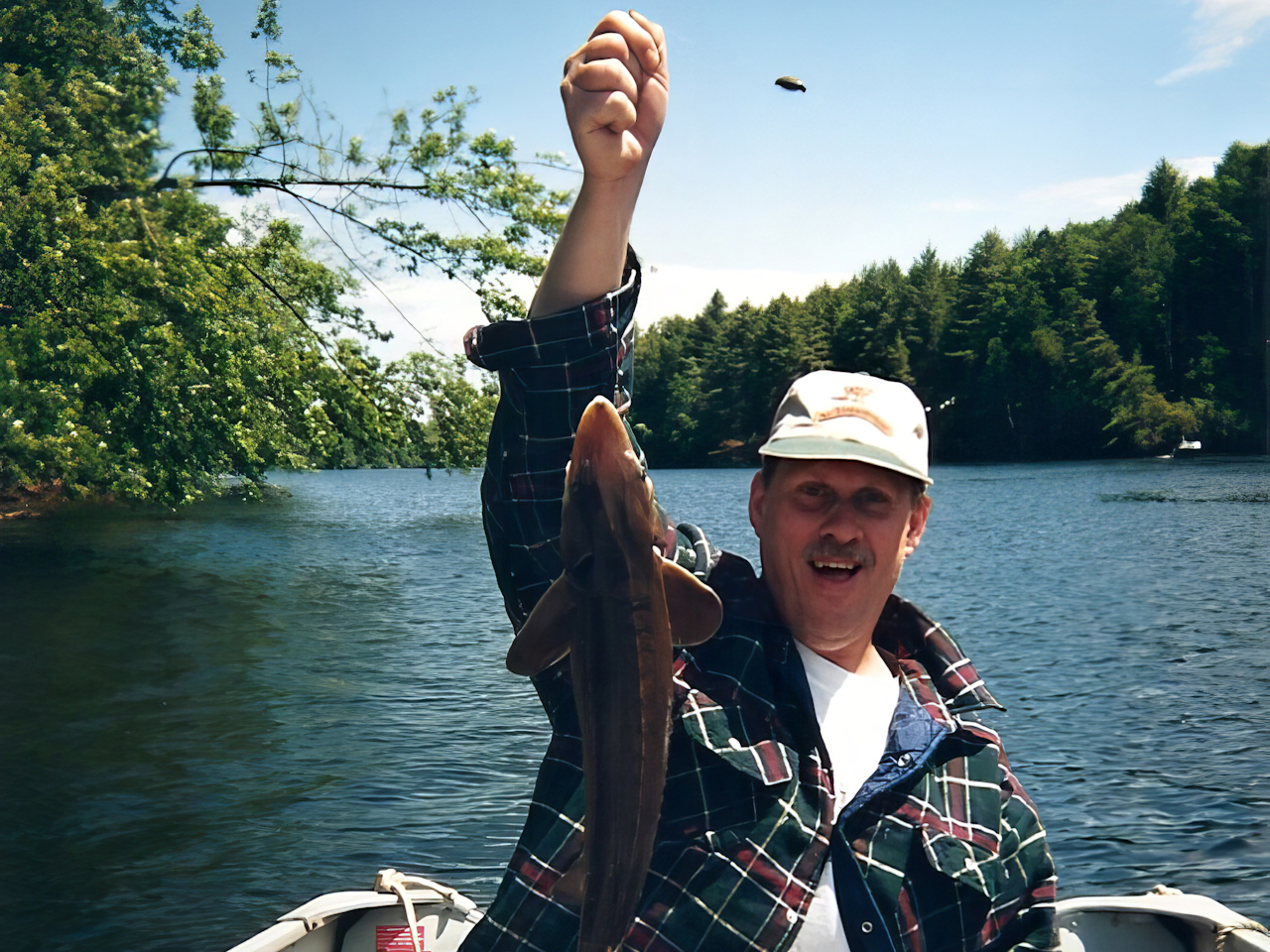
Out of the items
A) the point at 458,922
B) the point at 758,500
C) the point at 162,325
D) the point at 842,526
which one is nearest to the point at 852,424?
the point at 842,526

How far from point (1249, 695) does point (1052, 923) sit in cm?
1637

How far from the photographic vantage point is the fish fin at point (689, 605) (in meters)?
1.66

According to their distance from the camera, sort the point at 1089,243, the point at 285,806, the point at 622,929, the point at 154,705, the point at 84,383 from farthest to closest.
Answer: the point at 1089,243
the point at 84,383
the point at 154,705
the point at 285,806
the point at 622,929

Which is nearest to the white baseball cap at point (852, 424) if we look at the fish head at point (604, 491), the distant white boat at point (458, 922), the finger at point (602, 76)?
the fish head at point (604, 491)

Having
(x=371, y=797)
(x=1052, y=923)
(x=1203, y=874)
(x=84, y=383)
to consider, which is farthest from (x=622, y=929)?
(x=84, y=383)

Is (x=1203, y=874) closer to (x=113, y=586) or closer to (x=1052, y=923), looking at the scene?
(x=1052, y=923)

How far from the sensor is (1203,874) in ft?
33.9

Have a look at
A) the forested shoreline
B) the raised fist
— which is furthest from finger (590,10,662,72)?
the forested shoreline

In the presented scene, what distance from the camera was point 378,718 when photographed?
16.0m

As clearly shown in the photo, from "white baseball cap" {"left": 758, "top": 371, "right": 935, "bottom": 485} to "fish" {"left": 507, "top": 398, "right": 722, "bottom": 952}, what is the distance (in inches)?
19.2

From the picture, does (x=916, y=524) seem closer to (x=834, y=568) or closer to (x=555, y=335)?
(x=834, y=568)

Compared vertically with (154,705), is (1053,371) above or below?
above

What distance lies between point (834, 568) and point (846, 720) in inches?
12.6

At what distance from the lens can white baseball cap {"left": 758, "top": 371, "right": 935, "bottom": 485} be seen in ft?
6.75
